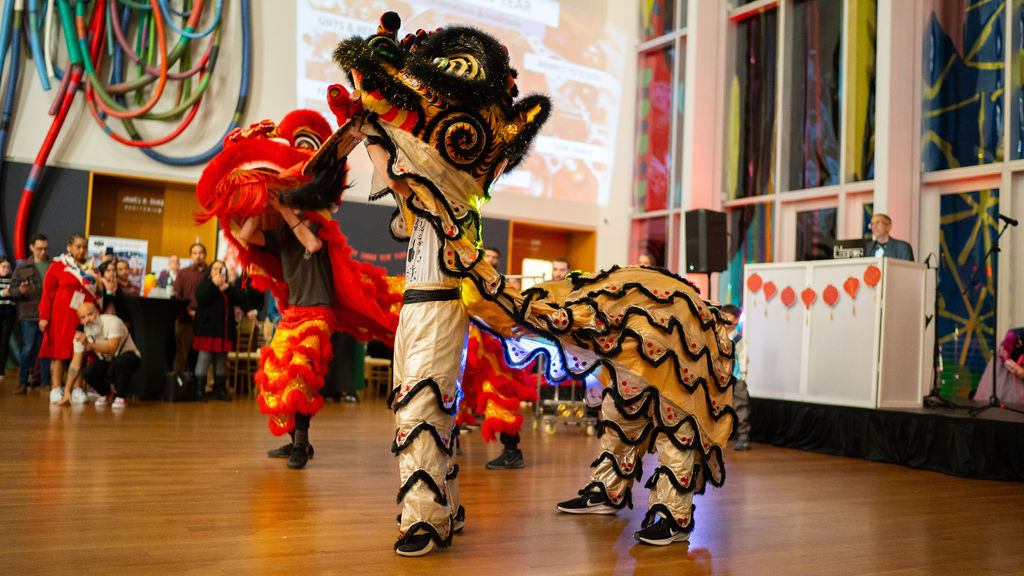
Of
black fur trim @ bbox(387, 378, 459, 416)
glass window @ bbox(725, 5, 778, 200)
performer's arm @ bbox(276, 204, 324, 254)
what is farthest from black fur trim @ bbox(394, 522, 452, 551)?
glass window @ bbox(725, 5, 778, 200)

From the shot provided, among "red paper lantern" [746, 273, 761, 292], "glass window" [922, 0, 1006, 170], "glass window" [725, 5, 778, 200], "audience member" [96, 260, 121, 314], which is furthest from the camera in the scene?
"glass window" [725, 5, 778, 200]

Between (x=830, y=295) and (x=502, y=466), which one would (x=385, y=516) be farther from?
(x=830, y=295)

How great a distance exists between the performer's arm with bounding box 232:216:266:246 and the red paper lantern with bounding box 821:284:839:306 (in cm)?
453

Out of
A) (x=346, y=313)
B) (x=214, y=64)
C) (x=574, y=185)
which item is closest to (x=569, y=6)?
(x=574, y=185)

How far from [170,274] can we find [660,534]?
311 inches

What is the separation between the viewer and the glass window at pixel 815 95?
384 inches

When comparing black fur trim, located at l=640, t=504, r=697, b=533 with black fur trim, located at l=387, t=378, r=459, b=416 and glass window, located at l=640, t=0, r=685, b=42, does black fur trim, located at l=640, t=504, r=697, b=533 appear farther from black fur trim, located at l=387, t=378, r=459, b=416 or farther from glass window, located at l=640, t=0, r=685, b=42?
glass window, located at l=640, t=0, r=685, b=42

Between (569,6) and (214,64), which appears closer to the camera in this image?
(214,64)

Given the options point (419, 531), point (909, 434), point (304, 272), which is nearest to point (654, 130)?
point (909, 434)

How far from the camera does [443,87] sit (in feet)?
8.93

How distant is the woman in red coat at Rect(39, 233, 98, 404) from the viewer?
693 cm

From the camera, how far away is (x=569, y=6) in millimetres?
12055

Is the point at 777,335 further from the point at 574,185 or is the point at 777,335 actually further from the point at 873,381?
the point at 574,185

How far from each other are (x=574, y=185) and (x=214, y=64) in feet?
17.8
